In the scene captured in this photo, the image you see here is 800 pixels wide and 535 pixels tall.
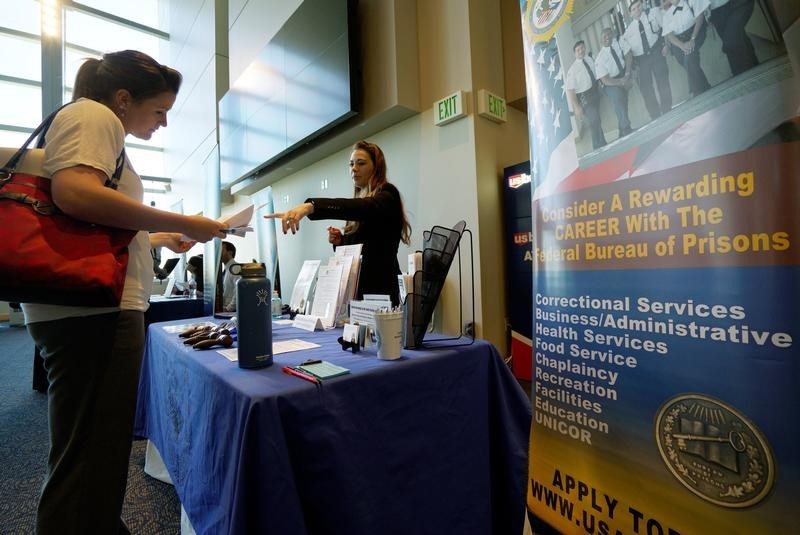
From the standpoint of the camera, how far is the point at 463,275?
2051 millimetres

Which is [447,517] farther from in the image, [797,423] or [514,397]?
[797,423]

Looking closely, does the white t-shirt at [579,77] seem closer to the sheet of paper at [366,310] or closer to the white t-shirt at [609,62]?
the white t-shirt at [609,62]

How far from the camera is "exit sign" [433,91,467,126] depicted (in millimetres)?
1974

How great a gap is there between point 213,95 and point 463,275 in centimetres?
489

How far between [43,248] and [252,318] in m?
0.39

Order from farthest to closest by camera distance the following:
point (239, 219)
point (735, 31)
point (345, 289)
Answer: point (345, 289), point (239, 219), point (735, 31)

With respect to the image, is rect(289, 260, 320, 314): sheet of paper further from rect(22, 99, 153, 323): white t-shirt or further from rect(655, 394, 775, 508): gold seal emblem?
rect(655, 394, 775, 508): gold seal emblem

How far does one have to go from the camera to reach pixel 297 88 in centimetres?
281

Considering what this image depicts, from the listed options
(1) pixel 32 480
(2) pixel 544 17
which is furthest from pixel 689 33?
(1) pixel 32 480

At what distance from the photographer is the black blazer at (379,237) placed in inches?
56.4

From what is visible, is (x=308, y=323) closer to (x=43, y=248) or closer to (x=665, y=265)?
(x=43, y=248)

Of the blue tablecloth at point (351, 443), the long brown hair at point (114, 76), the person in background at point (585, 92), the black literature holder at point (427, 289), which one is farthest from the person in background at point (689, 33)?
the long brown hair at point (114, 76)

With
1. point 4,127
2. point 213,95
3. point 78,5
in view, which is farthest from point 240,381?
point 78,5

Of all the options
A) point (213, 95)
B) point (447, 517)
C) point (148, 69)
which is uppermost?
point (213, 95)
